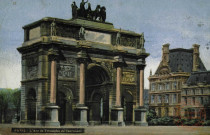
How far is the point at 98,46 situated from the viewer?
3791cm

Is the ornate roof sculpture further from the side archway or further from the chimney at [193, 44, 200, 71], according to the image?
the chimney at [193, 44, 200, 71]

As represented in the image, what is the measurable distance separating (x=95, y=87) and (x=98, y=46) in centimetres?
414

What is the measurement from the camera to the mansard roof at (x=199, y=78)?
6631 cm

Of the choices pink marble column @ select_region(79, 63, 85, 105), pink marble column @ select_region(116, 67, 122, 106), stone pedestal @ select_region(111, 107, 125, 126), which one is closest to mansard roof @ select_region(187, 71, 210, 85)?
pink marble column @ select_region(116, 67, 122, 106)

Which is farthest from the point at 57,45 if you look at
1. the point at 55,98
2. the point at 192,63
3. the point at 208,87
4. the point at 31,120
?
the point at 192,63

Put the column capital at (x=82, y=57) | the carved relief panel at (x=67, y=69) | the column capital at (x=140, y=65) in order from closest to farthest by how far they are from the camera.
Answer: the carved relief panel at (x=67, y=69)
the column capital at (x=82, y=57)
the column capital at (x=140, y=65)

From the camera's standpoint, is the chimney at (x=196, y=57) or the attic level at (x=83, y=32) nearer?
the attic level at (x=83, y=32)

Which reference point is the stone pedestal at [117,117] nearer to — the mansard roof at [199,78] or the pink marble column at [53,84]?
the pink marble column at [53,84]

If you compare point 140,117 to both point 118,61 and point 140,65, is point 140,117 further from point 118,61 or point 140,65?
point 118,61

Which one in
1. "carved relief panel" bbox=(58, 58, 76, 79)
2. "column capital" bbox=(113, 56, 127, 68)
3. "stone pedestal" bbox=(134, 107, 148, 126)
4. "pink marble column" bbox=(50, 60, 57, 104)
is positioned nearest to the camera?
"pink marble column" bbox=(50, 60, 57, 104)

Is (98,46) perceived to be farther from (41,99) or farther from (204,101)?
(204,101)

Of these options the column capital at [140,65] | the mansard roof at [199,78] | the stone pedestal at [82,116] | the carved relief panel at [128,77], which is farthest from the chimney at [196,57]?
the stone pedestal at [82,116]

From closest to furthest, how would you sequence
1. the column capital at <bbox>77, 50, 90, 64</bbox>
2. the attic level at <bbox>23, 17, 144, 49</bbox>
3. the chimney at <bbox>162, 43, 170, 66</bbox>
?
the attic level at <bbox>23, 17, 144, 49</bbox>
the column capital at <bbox>77, 50, 90, 64</bbox>
the chimney at <bbox>162, 43, 170, 66</bbox>

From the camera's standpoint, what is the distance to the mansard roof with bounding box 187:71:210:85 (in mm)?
66312
